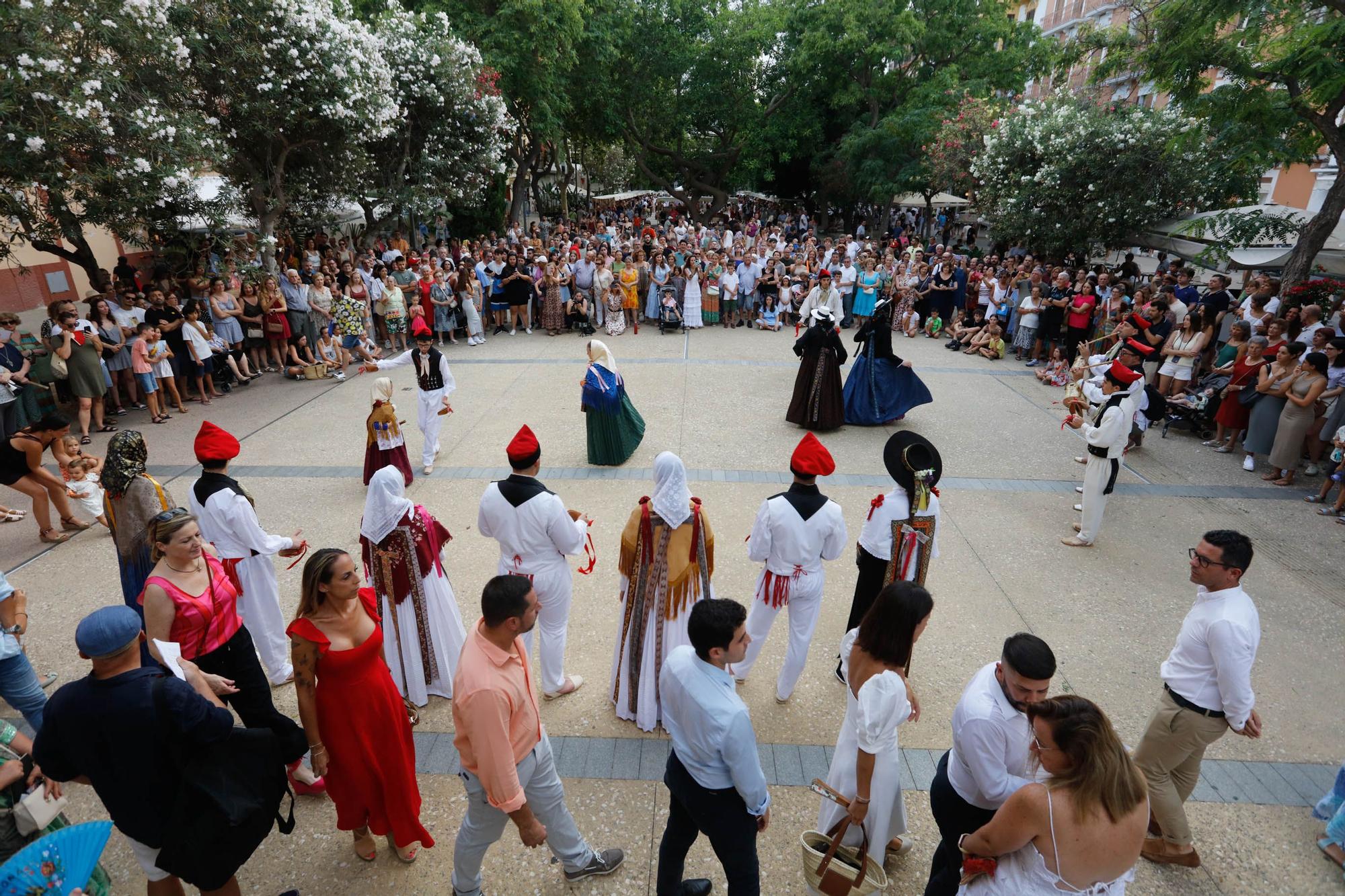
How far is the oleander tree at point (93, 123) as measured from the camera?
758cm

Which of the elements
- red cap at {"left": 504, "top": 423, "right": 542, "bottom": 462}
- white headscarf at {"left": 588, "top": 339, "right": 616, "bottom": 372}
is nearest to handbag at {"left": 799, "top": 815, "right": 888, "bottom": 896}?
red cap at {"left": 504, "top": 423, "right": 542, "bottom": 462}

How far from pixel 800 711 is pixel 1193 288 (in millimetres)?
11201

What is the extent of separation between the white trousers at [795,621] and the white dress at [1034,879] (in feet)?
6.19

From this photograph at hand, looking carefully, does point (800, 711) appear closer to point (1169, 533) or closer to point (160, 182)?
point (1169, 533)

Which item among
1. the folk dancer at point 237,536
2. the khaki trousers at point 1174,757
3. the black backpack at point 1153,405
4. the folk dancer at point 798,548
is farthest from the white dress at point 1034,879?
the black backpack at point 1153,405

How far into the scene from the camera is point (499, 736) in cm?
267

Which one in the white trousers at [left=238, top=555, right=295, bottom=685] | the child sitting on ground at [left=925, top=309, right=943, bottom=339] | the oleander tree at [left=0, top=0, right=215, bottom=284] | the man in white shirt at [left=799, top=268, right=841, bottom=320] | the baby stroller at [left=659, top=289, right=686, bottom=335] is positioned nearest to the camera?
Answer: the white trousers at [left=238, top=555, right=295, bottom=685]

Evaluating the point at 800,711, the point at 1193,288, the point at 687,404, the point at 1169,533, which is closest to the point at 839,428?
the point at 687,404

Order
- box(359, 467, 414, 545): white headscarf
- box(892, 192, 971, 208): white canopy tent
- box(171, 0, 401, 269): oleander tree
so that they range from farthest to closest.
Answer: box(892, 192, 971, 208): white canopy tent, box(171, 0, 401, 269): oleander tree, box(359, 467, 414, 545): white headscarf

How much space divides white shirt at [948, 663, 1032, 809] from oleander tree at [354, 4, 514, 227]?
14444 mm

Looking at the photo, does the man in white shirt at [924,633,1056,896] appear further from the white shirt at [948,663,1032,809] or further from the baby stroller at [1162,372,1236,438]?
the baby stroller at [1162,372,1236,438]

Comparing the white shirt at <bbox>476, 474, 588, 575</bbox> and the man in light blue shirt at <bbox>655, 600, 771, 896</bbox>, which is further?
the white shirt at <bbox>476, 474, 588, 575</bbox>

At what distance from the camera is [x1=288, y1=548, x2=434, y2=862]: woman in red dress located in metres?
2.94

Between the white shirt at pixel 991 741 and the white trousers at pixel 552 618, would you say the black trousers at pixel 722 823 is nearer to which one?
the white shirt at pixel 991 741
